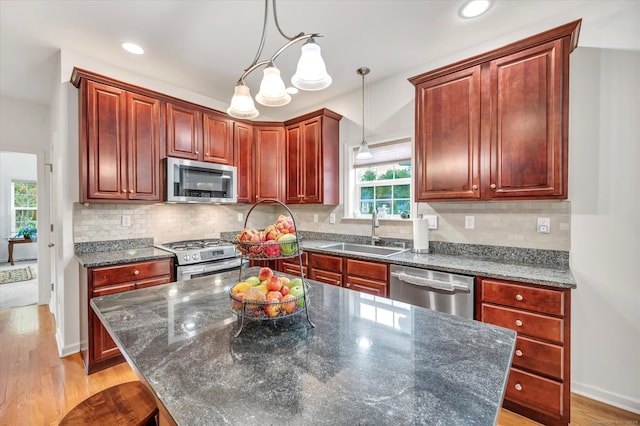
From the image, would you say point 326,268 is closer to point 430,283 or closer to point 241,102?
point 430,283

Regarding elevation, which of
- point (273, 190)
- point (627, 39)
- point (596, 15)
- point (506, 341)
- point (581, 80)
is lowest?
point (506, 341)

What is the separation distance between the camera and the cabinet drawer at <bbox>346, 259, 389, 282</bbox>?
8.08ft

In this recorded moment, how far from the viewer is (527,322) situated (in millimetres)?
1799

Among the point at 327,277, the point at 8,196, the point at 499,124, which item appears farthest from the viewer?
the point at 8,196

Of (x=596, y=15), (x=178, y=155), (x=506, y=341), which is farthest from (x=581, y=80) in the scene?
(x=178, y=155)

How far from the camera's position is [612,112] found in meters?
1.97

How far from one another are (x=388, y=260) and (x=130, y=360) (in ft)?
6.34

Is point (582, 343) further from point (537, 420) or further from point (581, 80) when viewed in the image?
point (581, 80)

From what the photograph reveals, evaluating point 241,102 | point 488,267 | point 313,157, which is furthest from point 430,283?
point 313,157

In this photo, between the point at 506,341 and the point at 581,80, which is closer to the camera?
the point at 506,341

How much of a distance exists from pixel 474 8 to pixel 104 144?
10.5 feet

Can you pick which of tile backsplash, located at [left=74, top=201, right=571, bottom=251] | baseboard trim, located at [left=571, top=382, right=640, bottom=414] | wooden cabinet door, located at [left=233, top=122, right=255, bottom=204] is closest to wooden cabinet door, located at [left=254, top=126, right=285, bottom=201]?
wooden cabinet door, located at [left=233, top=122, right=255, bottom=204]

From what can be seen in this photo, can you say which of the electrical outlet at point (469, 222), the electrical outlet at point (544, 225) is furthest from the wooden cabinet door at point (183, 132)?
the electrical outlet at point (544, 225)

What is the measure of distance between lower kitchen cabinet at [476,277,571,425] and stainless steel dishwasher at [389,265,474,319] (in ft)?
0.41
